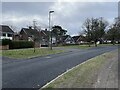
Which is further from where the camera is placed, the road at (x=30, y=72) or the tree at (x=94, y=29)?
the tree at (x=94, y=29)

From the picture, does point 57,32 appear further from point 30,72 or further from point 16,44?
point 30,72

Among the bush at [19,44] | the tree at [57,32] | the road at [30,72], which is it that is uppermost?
the tree at [57,32]

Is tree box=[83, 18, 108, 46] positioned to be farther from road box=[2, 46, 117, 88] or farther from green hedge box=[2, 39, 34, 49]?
road box=[2, 46, 117, 88]

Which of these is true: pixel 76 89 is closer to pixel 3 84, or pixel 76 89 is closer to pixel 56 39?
pixel 3 84

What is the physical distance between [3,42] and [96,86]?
4594 centimetres

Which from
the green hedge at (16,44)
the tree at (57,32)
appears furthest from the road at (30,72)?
the tree at (57,32)

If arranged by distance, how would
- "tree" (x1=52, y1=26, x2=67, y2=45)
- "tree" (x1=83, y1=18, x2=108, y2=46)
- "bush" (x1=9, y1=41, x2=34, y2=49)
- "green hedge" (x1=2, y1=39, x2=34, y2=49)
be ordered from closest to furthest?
"green hedge" (x1=2, y1=39, x2=34, y2=49), "bush" (x1=9, y1=41, x2=34, y2=49), "tree" (x1=83, y1=18, x2=108, y2=46), "tree" (x1=52, y1=26, x2=67, y2=45)

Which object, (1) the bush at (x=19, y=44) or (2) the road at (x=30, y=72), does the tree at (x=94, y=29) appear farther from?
(2) the road at (x=30, y=72)

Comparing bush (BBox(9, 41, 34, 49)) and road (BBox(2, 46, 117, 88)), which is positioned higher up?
bush (BBox(9, 41, 34, 49))

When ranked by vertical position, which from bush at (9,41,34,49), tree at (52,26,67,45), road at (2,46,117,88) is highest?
tree at (52,26,67,45)

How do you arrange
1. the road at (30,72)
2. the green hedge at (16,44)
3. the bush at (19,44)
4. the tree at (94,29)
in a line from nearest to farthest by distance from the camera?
the road at (30,72), the green hedge at (16,44), the bush at (19,44), the tree at (94,29)

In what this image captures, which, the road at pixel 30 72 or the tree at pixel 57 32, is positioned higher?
the tree at pixel 57 32

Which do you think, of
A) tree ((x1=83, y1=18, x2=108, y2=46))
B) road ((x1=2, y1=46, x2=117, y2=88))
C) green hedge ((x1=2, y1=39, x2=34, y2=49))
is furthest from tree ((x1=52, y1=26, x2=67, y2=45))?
road ((x1=2, y1=46, x2=117, y2=88))

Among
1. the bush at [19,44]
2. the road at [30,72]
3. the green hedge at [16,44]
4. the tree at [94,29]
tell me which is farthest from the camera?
the tree at [94,29]
